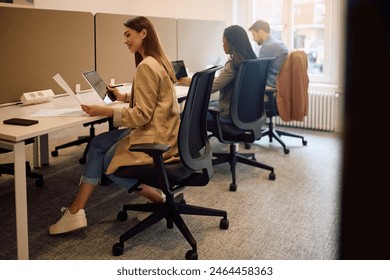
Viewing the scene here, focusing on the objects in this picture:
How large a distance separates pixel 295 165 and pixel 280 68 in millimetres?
767

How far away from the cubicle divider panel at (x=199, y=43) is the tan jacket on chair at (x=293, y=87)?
0.85 meters

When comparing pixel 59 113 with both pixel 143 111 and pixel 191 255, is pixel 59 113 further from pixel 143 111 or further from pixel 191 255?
A: pixel 191 255

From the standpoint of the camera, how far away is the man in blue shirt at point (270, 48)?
3.56 metres

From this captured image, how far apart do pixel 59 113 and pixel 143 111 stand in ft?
1.52

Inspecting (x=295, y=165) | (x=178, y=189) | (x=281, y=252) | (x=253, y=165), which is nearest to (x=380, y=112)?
(x=295, y=165)

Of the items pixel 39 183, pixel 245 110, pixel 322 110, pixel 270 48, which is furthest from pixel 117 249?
pixel 322 110

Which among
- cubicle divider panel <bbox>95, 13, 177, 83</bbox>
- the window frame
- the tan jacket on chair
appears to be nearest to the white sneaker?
cubicle divider panel <bbox>95, 13, 177, 83</bbox>

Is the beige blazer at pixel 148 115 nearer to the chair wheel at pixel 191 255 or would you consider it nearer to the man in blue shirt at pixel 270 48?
the chair wheel at pixel 191 255

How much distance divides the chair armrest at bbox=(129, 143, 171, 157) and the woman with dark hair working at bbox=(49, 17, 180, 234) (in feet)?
0.38

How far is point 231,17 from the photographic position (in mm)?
4727

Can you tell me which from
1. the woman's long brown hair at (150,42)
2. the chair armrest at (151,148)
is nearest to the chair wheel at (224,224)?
the chair armrest at (151,148)

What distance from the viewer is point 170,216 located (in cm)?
209

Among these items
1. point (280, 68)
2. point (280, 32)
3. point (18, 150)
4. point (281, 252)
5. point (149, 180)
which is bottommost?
point (281, 252)
